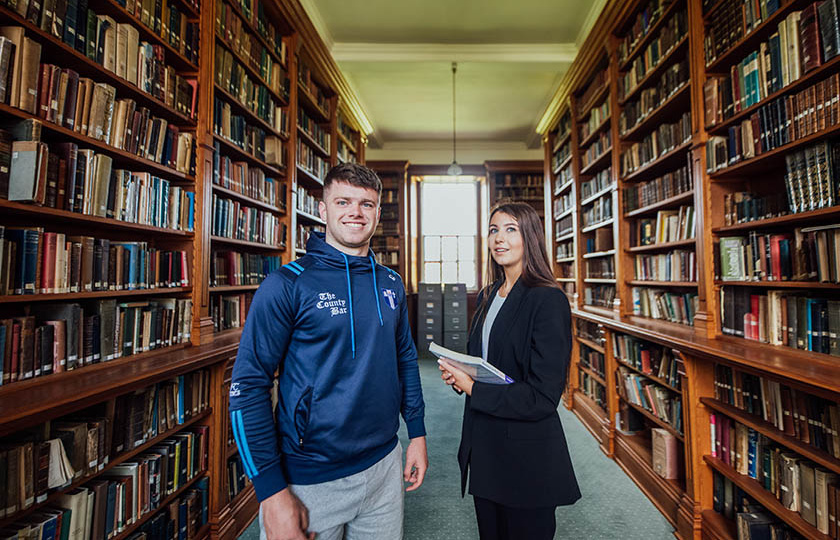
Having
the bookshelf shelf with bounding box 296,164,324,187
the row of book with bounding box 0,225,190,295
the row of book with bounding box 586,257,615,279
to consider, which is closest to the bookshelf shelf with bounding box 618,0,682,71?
the row of book with bounding box 586,257,615,279

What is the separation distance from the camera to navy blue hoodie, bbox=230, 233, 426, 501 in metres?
0.98

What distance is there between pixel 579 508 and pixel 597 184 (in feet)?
9.04

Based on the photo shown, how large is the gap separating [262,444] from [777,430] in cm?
201

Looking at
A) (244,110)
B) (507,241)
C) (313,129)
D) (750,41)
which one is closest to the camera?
(507,241)

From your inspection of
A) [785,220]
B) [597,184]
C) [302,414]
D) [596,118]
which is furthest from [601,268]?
[302,414]

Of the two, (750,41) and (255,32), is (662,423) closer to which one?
(750,41)

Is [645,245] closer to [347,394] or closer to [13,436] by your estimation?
[347,394]

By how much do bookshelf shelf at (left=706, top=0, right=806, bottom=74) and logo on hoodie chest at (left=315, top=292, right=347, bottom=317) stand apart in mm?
2110

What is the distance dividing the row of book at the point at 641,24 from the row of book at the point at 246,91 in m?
2.69

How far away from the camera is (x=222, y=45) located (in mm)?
2348

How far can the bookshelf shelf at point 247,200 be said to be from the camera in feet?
7.59

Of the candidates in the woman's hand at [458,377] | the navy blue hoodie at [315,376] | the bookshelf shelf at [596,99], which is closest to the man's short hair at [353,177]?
the navy blue hoodie at [315,376]

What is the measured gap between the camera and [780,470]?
5.33 ft

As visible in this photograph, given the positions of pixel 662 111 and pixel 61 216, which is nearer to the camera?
pixel 61 216
